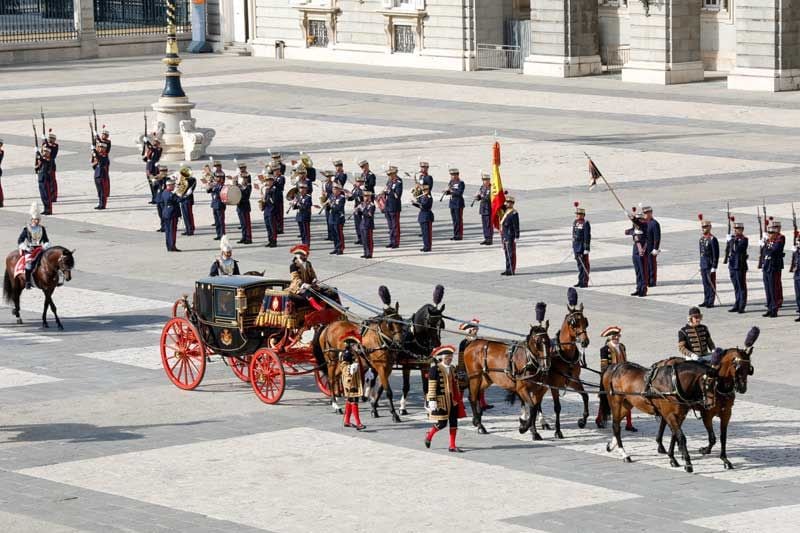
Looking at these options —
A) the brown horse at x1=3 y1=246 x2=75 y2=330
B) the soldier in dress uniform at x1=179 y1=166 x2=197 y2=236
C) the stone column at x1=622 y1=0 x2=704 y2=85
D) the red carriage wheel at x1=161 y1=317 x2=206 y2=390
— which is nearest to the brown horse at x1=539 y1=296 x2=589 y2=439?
the red carriage wheel at x1=161 y1=317 x2=206 y2=390

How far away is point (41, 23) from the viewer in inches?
2712

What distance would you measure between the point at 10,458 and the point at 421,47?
43.1 m

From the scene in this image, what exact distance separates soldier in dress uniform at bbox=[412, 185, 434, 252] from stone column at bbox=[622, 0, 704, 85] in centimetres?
2387

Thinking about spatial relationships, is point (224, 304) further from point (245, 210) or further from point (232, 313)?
point (245, 210)

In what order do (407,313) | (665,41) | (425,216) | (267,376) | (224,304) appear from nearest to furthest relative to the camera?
(267,376), (224,304), (407,313), (425,216), (665,41)

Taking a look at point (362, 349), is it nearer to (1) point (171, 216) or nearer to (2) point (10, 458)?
(2) point (10, 458)

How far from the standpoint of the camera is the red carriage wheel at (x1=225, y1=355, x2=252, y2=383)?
2203 cm

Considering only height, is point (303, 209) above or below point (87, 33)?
below

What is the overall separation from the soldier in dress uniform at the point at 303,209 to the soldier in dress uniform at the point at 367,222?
4.14 feet

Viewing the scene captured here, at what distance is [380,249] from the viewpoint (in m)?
31.3

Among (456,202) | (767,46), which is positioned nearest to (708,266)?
(456,202)

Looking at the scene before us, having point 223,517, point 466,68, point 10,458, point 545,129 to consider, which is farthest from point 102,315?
point 466,68

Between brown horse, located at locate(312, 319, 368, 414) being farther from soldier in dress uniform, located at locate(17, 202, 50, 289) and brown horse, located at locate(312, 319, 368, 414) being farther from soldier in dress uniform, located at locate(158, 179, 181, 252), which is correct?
soldier in dress uniform, located at locate(158, 179, 181, 252)

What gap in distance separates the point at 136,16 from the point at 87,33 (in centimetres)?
321
